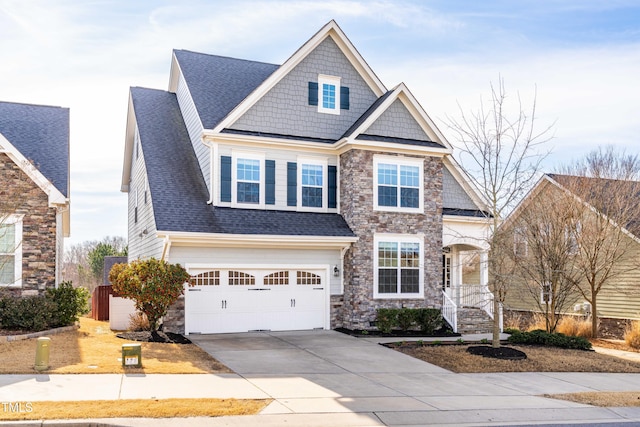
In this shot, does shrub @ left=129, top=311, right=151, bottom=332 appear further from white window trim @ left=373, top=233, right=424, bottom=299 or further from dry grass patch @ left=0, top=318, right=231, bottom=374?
white window trim @ left=373, top=233, right=424, bottom=299

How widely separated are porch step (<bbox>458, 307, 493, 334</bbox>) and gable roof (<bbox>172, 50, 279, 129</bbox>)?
11.0 m

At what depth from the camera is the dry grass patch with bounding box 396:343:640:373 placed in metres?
15.4

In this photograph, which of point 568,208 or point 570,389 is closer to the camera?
point 570,389

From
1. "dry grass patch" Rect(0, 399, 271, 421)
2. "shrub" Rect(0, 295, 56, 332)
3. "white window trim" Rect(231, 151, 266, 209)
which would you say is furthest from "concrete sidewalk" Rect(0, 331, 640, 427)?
"white window trim" Rect(231, 151, 266, 209)

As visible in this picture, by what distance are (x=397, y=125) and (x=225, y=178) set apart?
21.0 feet

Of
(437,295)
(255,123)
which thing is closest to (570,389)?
(437,295)

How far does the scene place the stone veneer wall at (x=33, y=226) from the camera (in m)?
18.6

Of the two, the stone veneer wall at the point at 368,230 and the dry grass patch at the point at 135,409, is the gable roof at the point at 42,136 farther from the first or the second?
the dry grass patch at the point at 135,409

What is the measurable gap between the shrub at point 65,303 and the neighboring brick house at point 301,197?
8.88 feet

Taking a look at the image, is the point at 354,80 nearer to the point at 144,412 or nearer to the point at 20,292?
the point at 20,292

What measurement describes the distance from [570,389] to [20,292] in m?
15.3

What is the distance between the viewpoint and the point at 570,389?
525 inches

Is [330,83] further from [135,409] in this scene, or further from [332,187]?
[135,409]

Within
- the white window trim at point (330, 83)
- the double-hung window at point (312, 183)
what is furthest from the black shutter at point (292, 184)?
the white window trim at point (330, 83)
